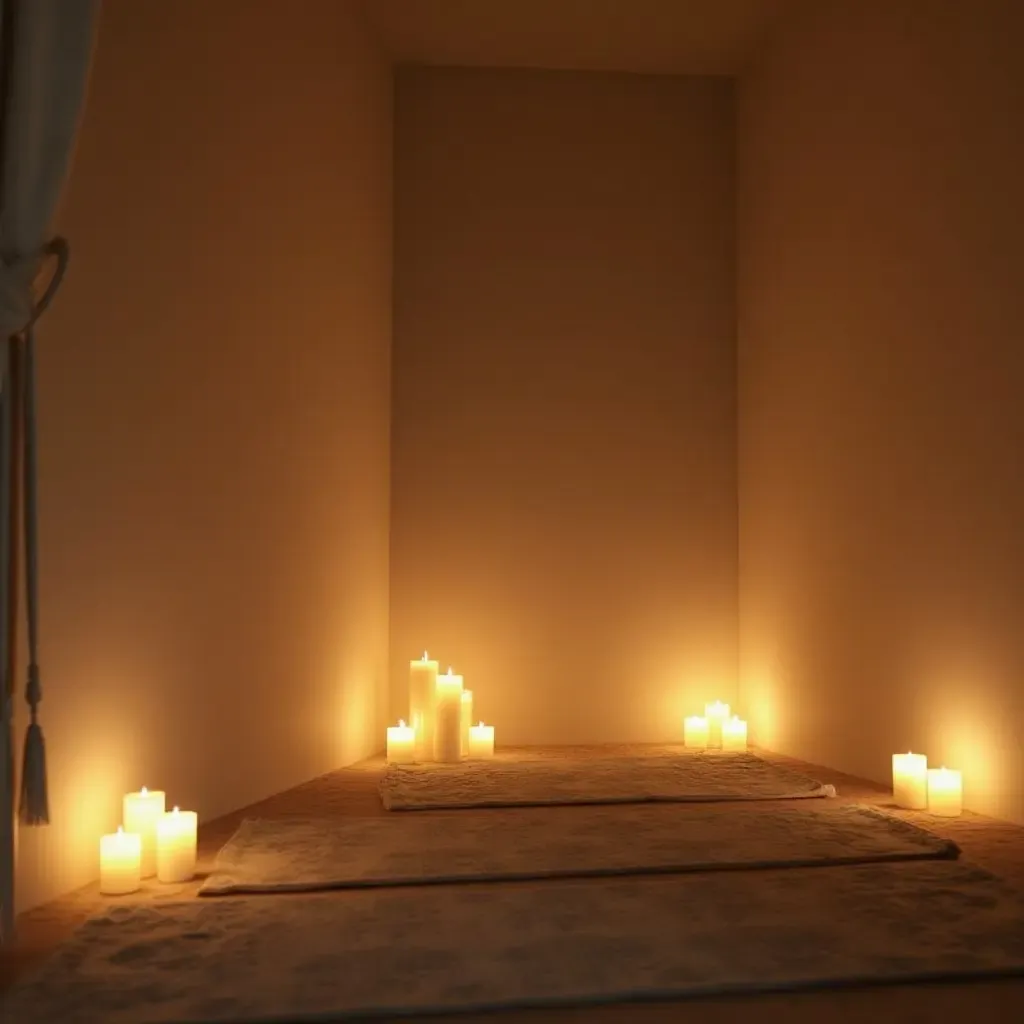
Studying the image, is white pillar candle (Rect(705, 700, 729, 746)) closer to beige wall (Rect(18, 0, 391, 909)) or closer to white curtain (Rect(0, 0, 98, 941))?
beige wall (Rect(18, 0, 391, 909))

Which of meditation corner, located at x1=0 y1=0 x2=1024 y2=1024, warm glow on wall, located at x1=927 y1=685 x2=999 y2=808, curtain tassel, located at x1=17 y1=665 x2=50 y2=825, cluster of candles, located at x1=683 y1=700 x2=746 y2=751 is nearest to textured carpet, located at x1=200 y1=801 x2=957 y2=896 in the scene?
meditation corner, located at x1=0 y1=0 x2=1024 y2=1024

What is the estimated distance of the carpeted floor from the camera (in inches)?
61.8

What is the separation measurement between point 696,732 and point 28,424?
259 cm

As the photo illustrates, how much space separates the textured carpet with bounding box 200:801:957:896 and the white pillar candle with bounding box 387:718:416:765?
711mm

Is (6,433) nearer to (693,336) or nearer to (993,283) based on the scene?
(993,283)

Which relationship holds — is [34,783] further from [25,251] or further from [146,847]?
[25,251]

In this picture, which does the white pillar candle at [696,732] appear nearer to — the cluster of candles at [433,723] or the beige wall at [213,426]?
the cluster of candles at [433,723]

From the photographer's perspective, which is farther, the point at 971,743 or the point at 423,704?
the point at 423,704

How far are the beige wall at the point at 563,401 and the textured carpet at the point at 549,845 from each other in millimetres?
1247

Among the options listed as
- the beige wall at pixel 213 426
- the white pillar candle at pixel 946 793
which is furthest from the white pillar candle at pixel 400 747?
the white pillar candle at pixel 946 793

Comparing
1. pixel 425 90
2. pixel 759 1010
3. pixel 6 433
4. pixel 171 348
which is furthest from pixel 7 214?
pixel 425 90

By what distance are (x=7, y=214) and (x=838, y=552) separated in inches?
101

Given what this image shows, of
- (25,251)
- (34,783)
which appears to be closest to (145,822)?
(34,783)

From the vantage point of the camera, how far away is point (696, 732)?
12.6 ft
